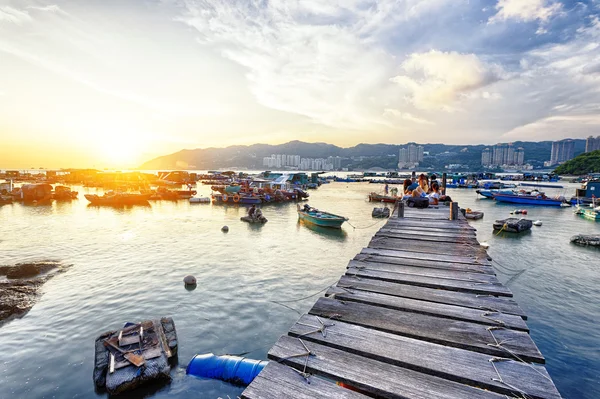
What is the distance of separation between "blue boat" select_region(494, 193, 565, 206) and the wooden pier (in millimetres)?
60625

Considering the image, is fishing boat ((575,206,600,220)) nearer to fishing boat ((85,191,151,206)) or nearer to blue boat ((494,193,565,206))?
blue boat ((494,193,565,206))

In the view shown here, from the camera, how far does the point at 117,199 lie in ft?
168

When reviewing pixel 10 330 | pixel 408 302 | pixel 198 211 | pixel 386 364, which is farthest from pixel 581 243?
pixel 198 211

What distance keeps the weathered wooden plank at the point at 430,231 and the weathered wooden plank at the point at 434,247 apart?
3.89 feet

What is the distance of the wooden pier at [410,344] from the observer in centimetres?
294

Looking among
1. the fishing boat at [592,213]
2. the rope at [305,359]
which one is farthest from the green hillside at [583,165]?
the rope at [305,359]

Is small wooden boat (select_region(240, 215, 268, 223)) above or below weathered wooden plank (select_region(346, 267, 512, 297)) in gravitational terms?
below

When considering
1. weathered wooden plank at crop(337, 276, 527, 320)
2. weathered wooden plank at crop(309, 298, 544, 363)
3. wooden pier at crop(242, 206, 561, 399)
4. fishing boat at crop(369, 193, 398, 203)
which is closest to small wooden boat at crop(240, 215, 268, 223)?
fishing boat at crop(369, 193, 398, 203)

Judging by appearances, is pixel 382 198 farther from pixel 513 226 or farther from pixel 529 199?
pixel 529 199

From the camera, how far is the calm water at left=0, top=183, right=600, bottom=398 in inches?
367

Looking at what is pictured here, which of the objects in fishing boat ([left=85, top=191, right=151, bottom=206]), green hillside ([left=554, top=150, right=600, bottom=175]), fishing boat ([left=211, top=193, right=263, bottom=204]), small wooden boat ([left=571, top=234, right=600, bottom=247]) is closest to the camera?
small wooden boat ([left=571, top=234, right=600, bottom=247])

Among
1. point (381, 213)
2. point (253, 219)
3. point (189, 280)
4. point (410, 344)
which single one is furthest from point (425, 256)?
point (381, 213)

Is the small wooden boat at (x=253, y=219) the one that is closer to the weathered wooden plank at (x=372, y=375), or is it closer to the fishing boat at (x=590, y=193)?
the weathered wooden plank at (x=372, y=375)

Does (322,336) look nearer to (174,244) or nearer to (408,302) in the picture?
(408,302)
